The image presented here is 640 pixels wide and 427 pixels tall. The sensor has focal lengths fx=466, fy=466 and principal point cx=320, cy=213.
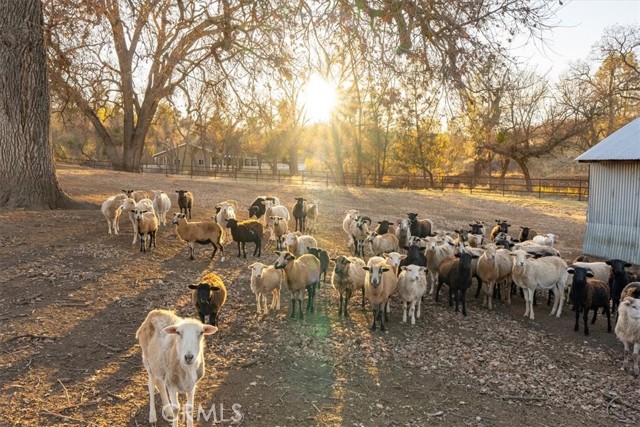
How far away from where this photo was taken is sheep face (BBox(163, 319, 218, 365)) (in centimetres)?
469

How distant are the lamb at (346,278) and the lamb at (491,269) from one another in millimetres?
2791

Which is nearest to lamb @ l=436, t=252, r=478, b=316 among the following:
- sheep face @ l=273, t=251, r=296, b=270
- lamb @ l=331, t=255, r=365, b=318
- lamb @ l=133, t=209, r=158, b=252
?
lamb @ l=331, t=255, r=365, b=318

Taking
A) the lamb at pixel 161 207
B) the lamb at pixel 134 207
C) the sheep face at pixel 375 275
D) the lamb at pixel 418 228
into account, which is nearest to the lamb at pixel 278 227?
the lamb at pixel 134 207

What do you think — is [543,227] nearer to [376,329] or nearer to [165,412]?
[376,329]

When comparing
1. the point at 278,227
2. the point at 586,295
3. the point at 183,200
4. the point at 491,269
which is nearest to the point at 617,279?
the point at 586,295

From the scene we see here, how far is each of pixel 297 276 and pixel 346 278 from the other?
0.93 meters

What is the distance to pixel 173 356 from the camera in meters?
4.91

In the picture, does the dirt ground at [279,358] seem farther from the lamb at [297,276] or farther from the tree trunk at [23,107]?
the tree trunk at [23,107]

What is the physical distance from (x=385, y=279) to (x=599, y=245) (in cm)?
1077

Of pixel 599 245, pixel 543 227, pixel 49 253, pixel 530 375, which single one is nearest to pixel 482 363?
pixel 530 375

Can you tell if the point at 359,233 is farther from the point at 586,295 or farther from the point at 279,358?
the point at 279,358

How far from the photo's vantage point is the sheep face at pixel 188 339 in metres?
4.69

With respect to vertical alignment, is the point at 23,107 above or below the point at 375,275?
above

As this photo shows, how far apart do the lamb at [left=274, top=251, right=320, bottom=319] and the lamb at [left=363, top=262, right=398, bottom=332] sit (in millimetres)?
1048
